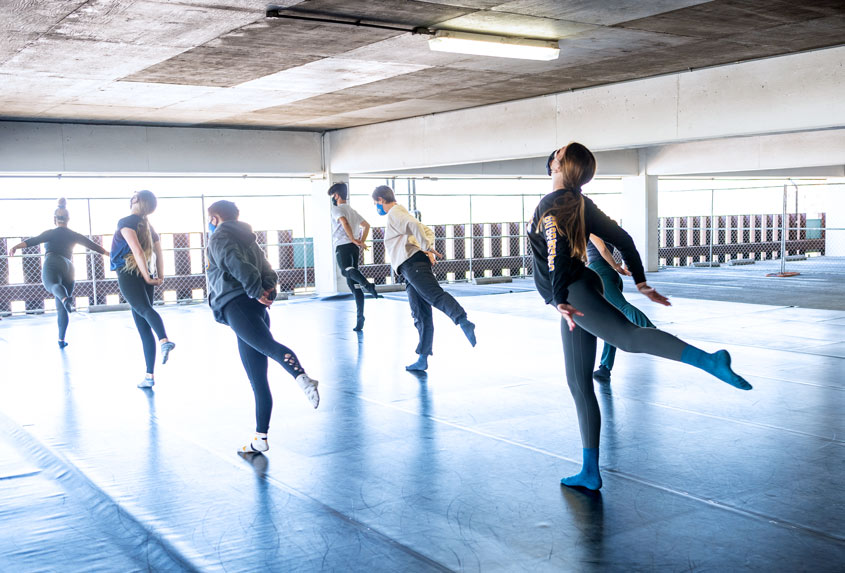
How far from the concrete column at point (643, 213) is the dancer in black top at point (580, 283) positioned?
15801 millimetres

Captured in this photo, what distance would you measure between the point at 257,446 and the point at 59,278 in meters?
5.54

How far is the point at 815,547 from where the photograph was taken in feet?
11.0

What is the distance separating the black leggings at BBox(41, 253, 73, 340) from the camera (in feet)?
30.5

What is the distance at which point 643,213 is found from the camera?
1939 centimetres

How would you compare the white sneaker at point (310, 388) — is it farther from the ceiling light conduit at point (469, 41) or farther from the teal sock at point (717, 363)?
the ceiling light conduit at point (469, 41)

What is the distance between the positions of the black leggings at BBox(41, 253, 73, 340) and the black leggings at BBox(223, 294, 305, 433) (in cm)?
529

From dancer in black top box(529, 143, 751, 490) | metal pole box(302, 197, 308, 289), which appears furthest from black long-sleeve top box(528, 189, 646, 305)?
metal pole box(302, 197, 308, 289)

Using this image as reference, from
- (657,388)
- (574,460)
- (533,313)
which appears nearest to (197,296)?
(533,313)

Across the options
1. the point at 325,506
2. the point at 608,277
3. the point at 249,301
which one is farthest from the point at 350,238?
the point at 325,506

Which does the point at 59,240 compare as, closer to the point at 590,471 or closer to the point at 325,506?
the point at 325,506

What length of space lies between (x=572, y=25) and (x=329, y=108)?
5.87 m

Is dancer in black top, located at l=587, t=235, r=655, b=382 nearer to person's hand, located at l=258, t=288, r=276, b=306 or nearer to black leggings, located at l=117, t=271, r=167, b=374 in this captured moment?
person's hand, located at l=258, t=288, r=276, b=306

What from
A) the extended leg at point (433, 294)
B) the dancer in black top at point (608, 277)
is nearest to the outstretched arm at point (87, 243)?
the extended leg at point (433, 294)

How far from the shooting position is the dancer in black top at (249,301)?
183 inches
